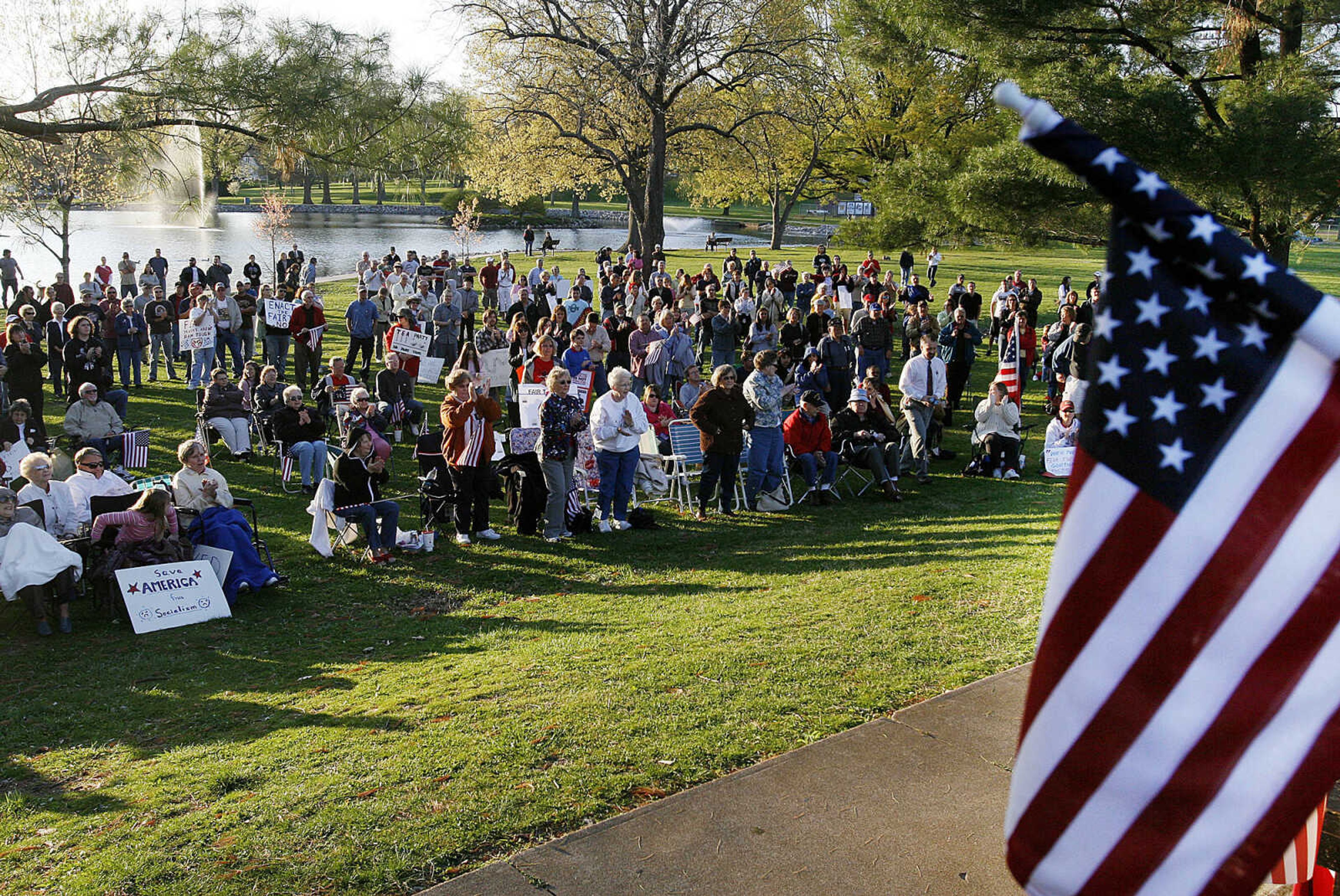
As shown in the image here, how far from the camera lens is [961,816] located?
578 centimetres

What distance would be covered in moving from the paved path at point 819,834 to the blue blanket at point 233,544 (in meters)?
6.75

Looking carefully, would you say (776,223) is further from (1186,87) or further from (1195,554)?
(1195,554)

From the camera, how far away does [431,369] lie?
834 inches

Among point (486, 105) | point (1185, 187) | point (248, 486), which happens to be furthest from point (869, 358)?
point (486, 105)

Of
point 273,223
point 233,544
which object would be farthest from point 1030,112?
point 273,223

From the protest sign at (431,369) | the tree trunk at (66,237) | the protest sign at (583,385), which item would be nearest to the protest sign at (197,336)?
the protest sign at (431,369)

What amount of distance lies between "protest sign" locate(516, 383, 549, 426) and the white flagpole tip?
558 inches

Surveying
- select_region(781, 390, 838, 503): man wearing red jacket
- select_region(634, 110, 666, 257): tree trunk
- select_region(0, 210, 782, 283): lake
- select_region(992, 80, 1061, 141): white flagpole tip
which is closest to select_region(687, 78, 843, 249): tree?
select_region(634, 110, 666, 257): tree trunk

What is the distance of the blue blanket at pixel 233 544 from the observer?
11.3 meters

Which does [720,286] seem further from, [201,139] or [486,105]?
[201,139]

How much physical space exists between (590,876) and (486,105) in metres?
35.3

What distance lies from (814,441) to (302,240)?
2078 inches

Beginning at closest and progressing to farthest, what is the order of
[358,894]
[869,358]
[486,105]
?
1. [358,894]
2. [869,358]
3. [486,105]

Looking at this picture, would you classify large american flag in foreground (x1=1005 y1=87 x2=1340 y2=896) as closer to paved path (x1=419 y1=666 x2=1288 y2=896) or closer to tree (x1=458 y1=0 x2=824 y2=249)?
paved path (x1=419 y1=666 x2=1288 y2=896)
